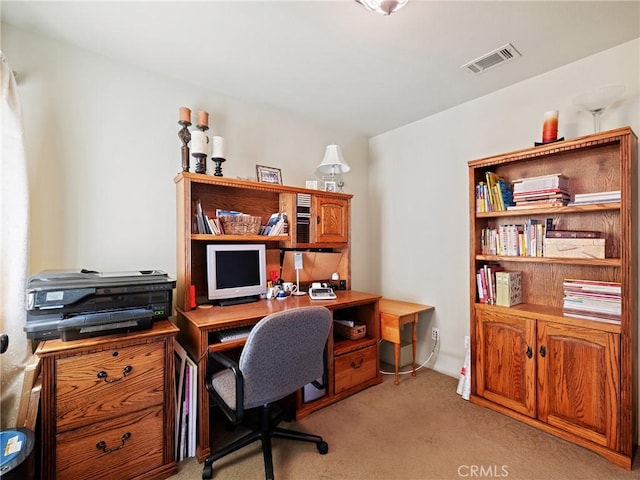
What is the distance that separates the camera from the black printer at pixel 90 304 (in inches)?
54.9

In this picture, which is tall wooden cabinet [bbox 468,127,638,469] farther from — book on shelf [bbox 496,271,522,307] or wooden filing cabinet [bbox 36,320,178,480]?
wooden filing cabinet [bbox 36,320,178,480]

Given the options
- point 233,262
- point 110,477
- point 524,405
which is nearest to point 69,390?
point 110,477

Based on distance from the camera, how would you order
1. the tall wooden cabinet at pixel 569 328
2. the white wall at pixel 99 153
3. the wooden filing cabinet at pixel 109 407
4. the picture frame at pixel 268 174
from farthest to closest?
the picture frame at pixel 268 174 → the white wall at pixel 99 153 → the tall wooden cabinet at pixel 569 328 → the wooden filing cabinet at pixel 109 407

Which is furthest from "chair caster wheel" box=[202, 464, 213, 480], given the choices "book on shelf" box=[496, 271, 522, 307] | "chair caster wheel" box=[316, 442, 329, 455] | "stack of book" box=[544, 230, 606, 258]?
"stack of book" box=[544, 230, 606, 258]

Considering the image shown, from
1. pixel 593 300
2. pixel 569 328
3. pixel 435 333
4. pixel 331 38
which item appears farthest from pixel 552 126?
pixel 435 333

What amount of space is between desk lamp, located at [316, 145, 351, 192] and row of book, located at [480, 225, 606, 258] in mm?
1377

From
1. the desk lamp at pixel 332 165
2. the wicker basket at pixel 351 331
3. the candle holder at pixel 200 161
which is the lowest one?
the wicker basket at pixel 351 331

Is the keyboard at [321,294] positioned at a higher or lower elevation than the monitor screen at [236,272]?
lower

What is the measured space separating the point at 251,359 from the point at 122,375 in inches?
26.3

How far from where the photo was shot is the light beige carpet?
1616 mm

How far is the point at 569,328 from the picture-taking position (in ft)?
6.11

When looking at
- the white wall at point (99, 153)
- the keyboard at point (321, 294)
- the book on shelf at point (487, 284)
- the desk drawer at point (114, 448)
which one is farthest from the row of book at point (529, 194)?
the desk drawer at point (114, 448)

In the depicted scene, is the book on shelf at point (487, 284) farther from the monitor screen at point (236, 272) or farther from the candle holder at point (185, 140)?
the candle holder at point (185, 140)

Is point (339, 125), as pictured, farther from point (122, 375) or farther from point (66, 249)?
point (122, 375)
